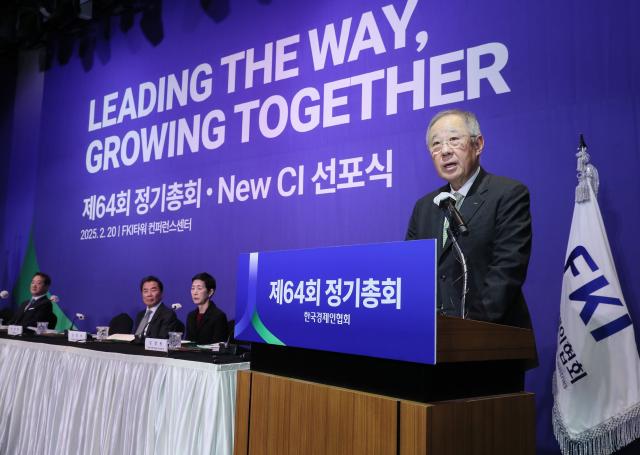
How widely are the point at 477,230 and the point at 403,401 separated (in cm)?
98

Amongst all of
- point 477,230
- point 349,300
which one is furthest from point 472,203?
point 349,300

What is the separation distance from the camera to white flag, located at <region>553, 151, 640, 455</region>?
8.05 ft

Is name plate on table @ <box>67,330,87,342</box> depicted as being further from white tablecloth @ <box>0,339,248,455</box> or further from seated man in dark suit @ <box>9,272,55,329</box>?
seated man in dark suit @ <box>9,272,55,329</box>

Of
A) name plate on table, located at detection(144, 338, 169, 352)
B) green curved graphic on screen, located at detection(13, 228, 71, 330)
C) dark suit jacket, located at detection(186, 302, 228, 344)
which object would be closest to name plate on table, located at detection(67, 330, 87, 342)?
name plate on table, located at detection(144, 338, 169, 352)

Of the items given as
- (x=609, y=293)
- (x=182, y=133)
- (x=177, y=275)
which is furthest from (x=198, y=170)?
(x=609, y=293)

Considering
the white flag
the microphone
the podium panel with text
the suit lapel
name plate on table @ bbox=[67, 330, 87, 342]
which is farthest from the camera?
name plate on table @ bbox=[67, 330, 87, 342]

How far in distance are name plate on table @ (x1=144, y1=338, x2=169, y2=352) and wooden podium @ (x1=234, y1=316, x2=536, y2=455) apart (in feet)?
4.20

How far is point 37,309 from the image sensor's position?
5.29 meters

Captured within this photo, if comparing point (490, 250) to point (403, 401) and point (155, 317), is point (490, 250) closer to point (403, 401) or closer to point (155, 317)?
point (403, 401)

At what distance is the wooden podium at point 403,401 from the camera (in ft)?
3.93

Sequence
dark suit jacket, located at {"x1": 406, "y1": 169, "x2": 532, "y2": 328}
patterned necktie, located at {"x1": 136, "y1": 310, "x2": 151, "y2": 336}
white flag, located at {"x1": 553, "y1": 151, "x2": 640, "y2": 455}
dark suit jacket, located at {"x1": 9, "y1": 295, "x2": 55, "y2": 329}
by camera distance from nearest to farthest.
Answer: dark suit jacket, located at {"x1": 406, "y1": 169, "x2": 532, "y2": 328}
white flag, located at {"x1": 553, "y1": 151, "x2": 640, "y2": 455}
patterned necktie, located at {"x1": 136, "y1": 310, "x2": 151, "y2": 336}
dark suit jacket, located at {"x1": 9, "y1": 295, "x2": 55, "y2": 329}

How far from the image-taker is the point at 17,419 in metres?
3.19

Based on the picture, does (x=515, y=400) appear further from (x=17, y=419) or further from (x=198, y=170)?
(x=198, y=170)

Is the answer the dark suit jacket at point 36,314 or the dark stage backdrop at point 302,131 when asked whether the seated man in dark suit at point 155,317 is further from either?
the dark suit jacket at point 36,314
